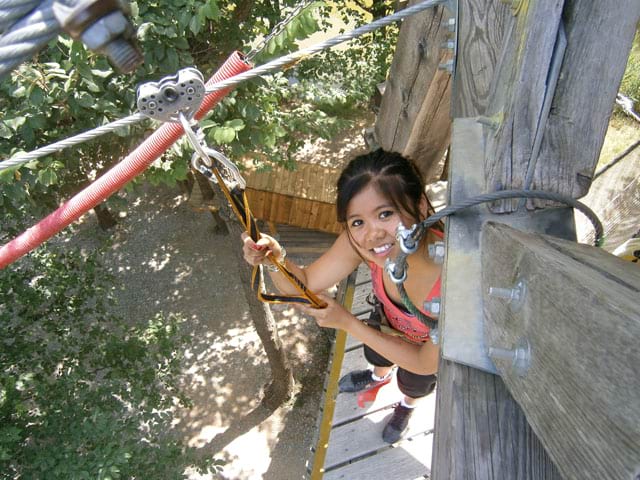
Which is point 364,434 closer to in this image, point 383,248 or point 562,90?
point 383,248

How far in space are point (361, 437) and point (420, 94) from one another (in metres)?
2.17

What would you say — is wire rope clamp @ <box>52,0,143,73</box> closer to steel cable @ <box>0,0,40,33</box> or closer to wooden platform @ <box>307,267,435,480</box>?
steel cable @ <box>0,0,40,33</box>

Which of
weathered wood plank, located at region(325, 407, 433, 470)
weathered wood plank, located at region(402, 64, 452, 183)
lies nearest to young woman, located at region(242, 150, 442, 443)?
weathered wood plank, located at region(402, 64, 452, 183)

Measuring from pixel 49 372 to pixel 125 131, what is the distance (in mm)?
2644

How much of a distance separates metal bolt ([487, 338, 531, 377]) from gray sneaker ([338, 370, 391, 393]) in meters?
2.54

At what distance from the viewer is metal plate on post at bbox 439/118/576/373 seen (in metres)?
0.90

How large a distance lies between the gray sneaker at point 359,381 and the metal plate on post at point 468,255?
2291 millimetres

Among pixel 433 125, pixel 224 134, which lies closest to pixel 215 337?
pixel 224 134

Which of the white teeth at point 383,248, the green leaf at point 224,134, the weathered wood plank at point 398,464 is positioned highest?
the green leaf at point 224,134

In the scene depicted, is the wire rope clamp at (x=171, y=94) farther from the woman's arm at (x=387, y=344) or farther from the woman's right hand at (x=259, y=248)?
the woman's arm at (x=387, y=344)

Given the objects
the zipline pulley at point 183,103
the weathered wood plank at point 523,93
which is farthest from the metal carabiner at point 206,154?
the weathered wood plank at point 523,93

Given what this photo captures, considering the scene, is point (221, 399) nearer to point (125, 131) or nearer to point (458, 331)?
point (125, 131)

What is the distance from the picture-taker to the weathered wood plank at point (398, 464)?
2.88 m

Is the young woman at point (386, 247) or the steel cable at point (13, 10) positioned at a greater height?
the young woman at point (386, 247)
